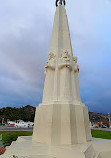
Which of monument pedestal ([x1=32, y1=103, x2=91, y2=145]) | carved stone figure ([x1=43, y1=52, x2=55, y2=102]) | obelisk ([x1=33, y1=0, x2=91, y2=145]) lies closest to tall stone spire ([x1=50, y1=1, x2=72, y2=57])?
obelisk ([x1=33, y1=0, x2=91, y2=145])

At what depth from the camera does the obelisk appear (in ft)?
16.1

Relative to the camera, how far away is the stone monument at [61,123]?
3873 millimetres

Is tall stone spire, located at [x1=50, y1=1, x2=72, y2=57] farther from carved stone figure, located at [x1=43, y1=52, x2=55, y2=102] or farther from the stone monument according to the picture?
carved stone figure, located at [x1=43, y1=52, x2=55, y2=102]

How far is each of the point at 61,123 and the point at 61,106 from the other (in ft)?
2.42

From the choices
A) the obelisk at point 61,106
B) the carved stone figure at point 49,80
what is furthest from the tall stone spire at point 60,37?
the carved stone figure at point 49,80

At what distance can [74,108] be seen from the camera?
535 centimetres

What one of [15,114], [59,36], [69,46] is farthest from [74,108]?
[15,114]

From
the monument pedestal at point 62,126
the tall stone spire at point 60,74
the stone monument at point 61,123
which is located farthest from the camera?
the tall stone spire at point 60,74

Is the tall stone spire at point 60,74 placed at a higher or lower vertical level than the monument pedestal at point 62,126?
higher

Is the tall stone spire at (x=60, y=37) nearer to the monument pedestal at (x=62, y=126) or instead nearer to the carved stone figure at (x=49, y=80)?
the carved stone figure at (x=49, y=80)

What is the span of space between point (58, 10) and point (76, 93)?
6.32 metres

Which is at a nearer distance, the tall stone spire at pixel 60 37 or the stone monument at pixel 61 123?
the stone monument at pixel 61 123

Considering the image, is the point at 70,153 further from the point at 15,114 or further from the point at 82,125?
the point at 15,114

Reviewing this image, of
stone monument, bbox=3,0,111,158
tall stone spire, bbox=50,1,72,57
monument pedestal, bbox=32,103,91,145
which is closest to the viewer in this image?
stone monument, bbox=3,0,111,158
